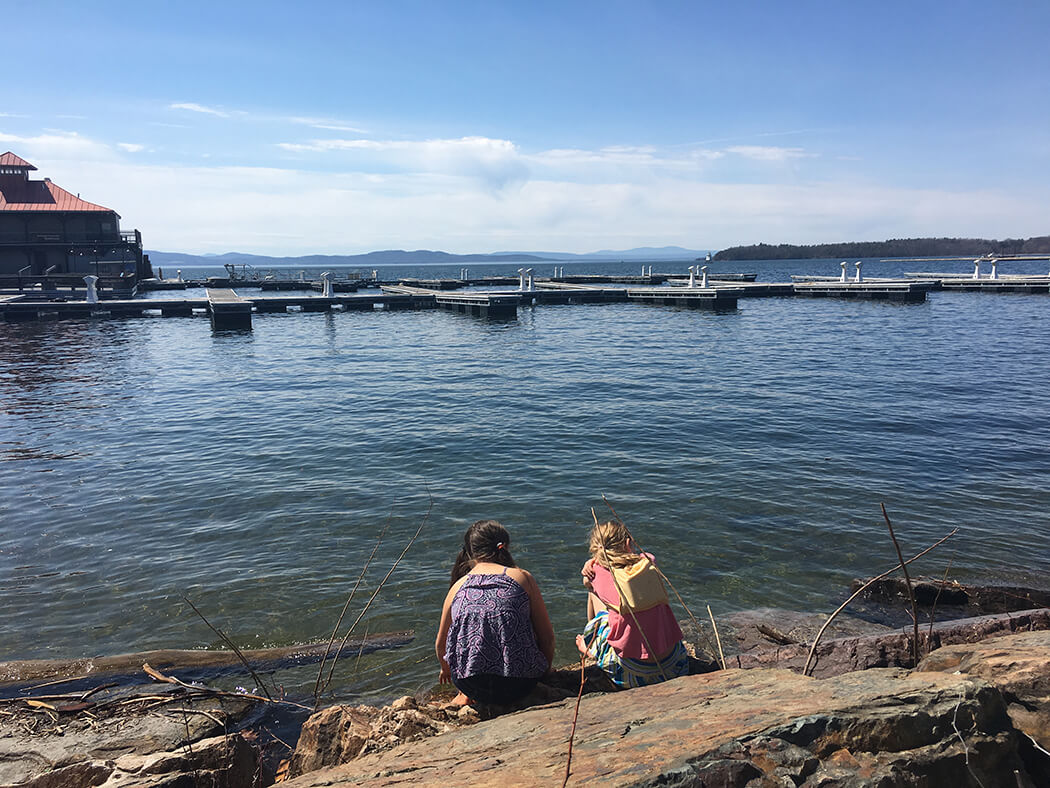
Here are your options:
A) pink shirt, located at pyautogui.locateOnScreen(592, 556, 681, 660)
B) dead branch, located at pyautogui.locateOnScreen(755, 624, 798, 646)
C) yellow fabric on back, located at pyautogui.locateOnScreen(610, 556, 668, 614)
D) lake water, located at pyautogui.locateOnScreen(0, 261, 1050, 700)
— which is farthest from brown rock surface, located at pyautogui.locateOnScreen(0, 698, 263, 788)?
dead branch, located at pyautogui.locateOnScreen(755, 624, 798, 646)

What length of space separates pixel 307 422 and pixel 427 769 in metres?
12.1

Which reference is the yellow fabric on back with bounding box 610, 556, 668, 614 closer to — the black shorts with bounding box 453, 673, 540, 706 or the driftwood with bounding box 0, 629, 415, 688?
the black shorts with bounding box 453, 673, 540, 706

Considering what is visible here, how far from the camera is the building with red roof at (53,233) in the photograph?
51.8 m

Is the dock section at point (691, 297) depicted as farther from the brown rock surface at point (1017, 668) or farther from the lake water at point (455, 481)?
the brown rock surface at point (1017, 668)

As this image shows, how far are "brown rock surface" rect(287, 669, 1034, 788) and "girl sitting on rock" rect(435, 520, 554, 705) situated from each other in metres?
→ 0.81

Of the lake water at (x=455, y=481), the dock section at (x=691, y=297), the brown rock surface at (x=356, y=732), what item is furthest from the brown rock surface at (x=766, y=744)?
the dock section at (x=691, y=297)

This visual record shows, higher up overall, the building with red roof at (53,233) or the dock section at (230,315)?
the building with red roof at (53,233)

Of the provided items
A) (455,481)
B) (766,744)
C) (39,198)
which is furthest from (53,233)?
(766,744)

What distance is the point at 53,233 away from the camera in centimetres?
5312

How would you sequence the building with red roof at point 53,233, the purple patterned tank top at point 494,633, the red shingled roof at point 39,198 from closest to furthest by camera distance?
the purple patterned tank top at point 494,633 → the building with red roof at point 53,233 → the red shingled roof at point 39,198

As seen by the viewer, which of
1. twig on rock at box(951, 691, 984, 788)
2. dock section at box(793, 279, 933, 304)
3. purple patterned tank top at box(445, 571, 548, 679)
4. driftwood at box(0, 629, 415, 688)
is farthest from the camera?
dock section at box(793, 279, 933, 304)

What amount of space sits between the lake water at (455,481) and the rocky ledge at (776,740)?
268 centimetres

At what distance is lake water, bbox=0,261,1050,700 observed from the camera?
659cm

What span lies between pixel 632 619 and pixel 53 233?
6532 centimetres
